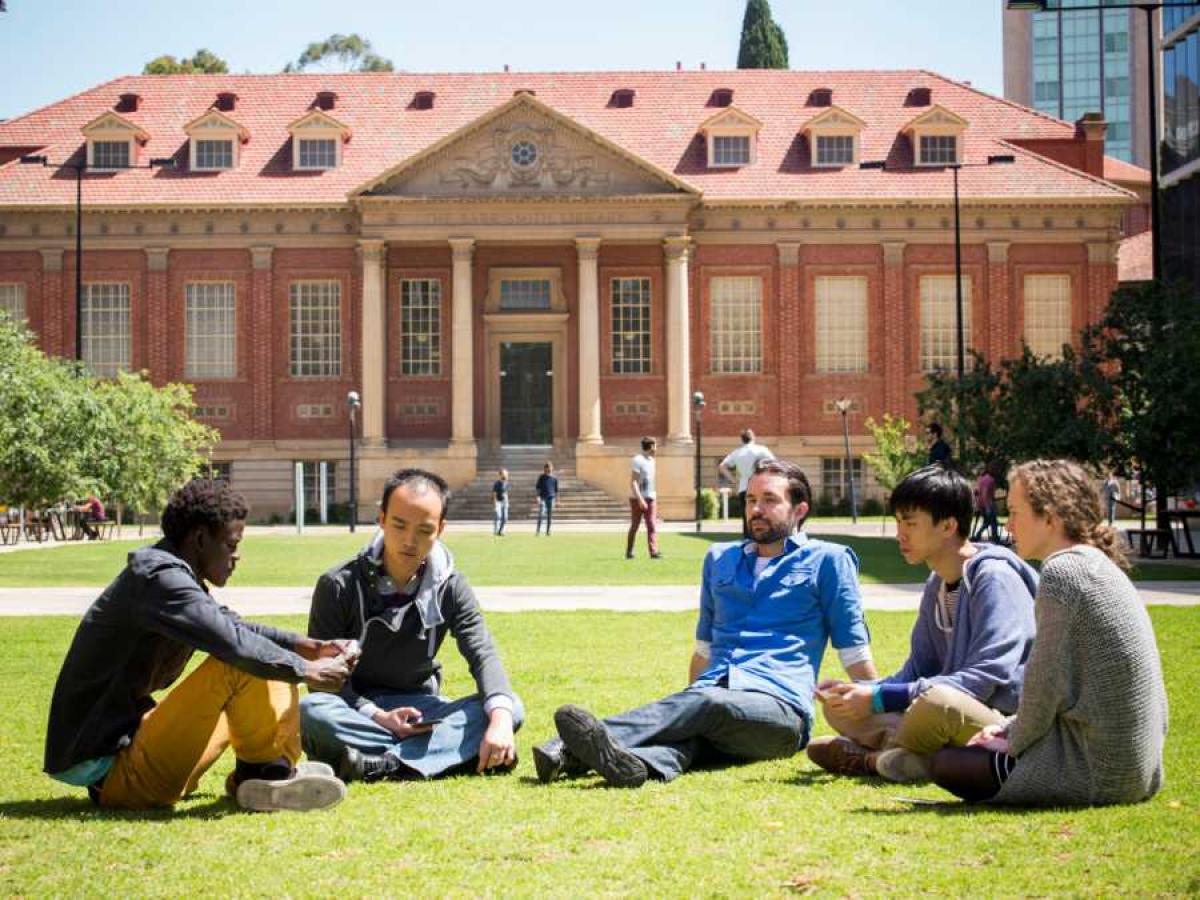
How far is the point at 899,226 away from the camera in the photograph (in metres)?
52.3

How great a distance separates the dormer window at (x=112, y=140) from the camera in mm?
52781

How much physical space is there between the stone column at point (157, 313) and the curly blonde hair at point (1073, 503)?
4849 centimetres

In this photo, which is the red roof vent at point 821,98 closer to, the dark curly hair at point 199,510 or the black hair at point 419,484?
the black hair at point 419,484

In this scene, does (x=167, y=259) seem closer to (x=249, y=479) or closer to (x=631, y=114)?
(x=249, y=479)

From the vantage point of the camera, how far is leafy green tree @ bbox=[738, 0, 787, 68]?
75375 mm

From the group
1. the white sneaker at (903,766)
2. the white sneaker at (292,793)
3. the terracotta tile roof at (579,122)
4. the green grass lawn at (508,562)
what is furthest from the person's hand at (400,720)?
the terracotta tile roof at (579,122)

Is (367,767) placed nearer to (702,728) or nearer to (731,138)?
(702,728)

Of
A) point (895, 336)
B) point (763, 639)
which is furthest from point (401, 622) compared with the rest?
point (895, 336)

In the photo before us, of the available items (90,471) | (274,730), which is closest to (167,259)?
(90,471)

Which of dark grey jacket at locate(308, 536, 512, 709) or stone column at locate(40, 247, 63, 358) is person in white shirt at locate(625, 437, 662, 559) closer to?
dark grey jacket at locate(308, 536, 512, 709)

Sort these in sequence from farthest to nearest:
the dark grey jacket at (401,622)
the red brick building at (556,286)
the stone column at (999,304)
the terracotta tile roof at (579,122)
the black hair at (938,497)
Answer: the stone column at (999,304), the terracotta tile roof at (579,122), the red brick building at (556,286), the dark grey jacket at (401,622), the black hair at (938,497)

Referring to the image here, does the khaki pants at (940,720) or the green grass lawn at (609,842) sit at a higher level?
the khaki pants at (940,720)

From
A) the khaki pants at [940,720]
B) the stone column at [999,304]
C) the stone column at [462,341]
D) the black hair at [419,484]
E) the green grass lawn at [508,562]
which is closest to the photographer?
the khaki pants at [940,720]

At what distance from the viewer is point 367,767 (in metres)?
7.80
